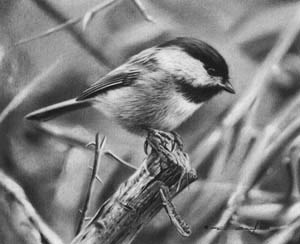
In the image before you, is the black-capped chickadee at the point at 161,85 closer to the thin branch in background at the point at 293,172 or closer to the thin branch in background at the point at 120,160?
the thin branch in background at the point at 120,160

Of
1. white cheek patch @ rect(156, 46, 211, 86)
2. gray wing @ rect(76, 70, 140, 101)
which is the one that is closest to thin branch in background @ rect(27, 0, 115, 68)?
gray wing @ rect(76, 70, 140, 101)

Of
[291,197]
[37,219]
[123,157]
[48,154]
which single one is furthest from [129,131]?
[291,197]

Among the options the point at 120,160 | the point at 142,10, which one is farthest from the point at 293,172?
the point at 142,10

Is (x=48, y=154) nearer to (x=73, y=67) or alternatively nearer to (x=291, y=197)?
(x=73, y=67)

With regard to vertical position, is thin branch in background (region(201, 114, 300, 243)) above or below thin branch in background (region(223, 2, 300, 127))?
below

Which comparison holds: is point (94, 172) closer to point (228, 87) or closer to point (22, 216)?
point (22, 216)
